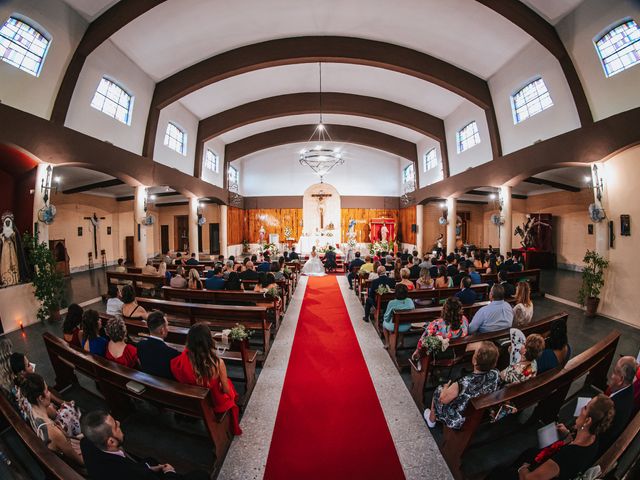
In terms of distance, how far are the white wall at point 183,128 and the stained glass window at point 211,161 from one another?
1.70 metres

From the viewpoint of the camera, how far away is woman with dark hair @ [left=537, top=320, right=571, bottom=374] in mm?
2535

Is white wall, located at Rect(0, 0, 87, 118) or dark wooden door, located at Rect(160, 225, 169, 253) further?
dark wooden door, located at Rect(160, 225, 169, 253)

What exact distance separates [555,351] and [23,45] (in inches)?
393

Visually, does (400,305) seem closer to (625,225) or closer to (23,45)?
(625,225)

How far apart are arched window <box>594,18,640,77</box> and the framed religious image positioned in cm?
293

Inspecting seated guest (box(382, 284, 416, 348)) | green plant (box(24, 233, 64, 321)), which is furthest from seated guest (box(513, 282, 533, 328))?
green plant (box(24, 233, 64, 321))

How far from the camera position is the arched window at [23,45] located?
191 inches

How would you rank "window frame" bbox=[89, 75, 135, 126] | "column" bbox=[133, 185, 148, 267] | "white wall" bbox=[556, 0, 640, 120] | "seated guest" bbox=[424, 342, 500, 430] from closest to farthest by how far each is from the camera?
1. "seated guest" bbox=[424, 342, 500, 430]
2. "white wall" bbox=[556, 0, 640, 120]
3. "window frame" bbox=[89, 75, 135, 126]
4. "column" bbox=[133, 185, 148, 267]

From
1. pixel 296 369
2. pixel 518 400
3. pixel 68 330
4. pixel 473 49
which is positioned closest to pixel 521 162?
pixel 473 49

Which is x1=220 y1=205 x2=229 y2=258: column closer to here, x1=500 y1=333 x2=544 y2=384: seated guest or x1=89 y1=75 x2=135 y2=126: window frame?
x1=89 y1=75 x2=135 y2=126: window frame

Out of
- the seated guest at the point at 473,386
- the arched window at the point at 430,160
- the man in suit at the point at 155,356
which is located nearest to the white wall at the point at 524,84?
the arched window at the point at 430,160

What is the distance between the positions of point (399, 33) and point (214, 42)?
17.8 feet

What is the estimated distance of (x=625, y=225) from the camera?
213 inches

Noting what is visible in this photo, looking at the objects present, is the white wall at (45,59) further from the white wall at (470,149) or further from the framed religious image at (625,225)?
the framed religious image at (625,225)
